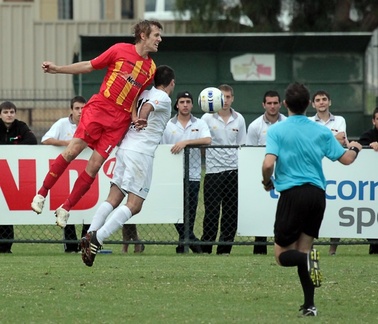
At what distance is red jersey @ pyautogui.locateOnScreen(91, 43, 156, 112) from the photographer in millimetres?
11836

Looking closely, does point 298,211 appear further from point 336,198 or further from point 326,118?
point 326,118

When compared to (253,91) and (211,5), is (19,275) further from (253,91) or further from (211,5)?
(211,5)

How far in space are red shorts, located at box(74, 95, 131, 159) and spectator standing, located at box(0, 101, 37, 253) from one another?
12.6ft

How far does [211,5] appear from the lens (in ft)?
125

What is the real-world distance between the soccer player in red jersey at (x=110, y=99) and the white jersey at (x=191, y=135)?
3548mm

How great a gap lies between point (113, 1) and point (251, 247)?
83.0 ft

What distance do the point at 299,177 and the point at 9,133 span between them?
7.36m

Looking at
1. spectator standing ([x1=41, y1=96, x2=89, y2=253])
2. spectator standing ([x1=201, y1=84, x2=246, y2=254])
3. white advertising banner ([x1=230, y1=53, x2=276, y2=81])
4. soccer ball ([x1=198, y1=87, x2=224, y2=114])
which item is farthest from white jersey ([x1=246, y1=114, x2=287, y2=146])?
white advertising banner ([x1=230, y1=53, x2=276, y2=81])

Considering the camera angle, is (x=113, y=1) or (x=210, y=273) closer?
(x=210, y=273)

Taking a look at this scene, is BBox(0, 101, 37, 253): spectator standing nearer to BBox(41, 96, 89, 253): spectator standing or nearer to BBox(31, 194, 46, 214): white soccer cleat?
BBox(41, 96, 89, 253): spectator standing

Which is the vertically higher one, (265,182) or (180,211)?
(265,182)

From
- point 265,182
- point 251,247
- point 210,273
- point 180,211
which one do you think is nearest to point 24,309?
point 265,182

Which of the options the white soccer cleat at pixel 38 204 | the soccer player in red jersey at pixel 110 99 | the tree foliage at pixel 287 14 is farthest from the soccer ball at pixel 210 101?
the tree foliage at pixel 287 14

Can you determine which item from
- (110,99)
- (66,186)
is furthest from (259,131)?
(110,99)
